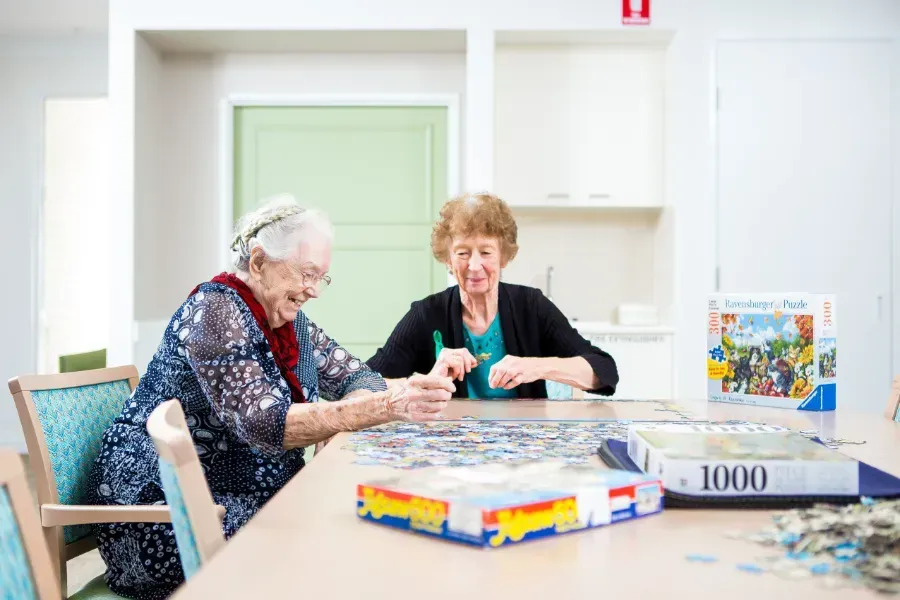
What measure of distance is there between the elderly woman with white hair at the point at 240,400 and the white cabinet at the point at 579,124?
284cm

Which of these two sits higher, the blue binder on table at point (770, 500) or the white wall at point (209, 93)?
the white wall at point (209, 93)

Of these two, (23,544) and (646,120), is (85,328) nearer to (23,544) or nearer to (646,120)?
(646,120)

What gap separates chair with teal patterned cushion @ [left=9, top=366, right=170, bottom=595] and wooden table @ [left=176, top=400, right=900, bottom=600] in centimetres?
67

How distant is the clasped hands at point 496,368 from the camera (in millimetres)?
2002

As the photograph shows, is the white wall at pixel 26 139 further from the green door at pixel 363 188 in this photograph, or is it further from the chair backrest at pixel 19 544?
the chair backrest at pixel 19 544

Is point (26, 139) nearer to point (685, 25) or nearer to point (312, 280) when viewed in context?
point (685, 25)

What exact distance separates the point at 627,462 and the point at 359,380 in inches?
42.1

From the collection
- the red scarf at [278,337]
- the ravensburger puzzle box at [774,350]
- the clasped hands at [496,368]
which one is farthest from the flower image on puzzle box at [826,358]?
the red scarf at [278,337]

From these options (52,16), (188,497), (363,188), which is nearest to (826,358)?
(188,497)

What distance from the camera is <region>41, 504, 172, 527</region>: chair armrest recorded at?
1.54 metres

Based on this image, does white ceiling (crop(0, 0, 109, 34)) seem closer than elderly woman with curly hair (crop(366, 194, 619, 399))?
No

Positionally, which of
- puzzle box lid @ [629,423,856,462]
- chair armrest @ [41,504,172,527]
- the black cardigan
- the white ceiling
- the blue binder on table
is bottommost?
chair armrest @ [41,504,172,527]

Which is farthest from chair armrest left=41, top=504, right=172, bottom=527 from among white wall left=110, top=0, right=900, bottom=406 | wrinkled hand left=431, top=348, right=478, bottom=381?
white wall left=110, top=0, right=900, bottom=406

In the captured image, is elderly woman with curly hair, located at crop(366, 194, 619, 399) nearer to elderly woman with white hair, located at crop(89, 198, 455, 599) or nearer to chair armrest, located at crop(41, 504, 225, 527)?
elderly woman with white hair, located at crop(89, 198, 455, 599)
